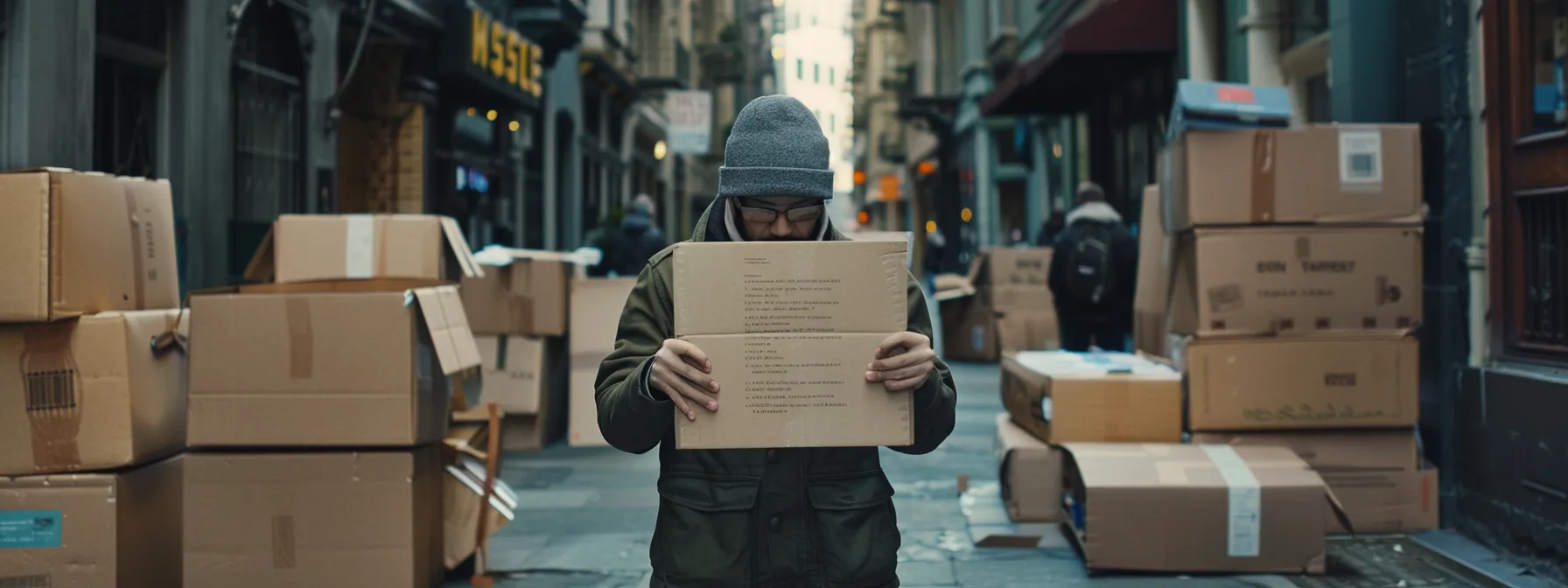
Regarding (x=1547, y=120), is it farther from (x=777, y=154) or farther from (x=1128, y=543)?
(x=777, y=154)

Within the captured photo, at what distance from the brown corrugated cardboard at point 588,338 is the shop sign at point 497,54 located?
18.0 ft

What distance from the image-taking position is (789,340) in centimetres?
255

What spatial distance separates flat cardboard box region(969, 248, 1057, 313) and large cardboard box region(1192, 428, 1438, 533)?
28.1 ft

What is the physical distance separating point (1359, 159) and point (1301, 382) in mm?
1072

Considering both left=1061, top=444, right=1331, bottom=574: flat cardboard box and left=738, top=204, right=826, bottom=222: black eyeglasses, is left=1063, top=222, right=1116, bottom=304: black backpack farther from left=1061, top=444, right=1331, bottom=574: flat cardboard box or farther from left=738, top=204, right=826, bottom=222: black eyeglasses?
left=738, top=204, right=826, bottom=222: black eyeglasses

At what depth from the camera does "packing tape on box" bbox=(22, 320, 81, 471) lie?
4414mm

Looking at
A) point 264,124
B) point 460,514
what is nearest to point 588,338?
point 264,124

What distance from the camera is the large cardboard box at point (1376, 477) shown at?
20.5 feet

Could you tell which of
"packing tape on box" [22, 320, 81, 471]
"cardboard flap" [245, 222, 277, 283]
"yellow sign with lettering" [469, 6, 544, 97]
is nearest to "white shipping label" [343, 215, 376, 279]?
"cardboard flap" [245, 222, 277, 283]

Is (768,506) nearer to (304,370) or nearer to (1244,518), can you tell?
(304,370)

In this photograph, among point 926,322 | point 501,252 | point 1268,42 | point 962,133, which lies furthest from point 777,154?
point 962,133

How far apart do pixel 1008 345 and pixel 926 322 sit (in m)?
12.2

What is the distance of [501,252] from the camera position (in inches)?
362

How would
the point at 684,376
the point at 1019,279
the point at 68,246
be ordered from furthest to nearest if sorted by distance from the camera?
1. the point at 1019,279
2. the point at 68,246
3. the point at 684,376
